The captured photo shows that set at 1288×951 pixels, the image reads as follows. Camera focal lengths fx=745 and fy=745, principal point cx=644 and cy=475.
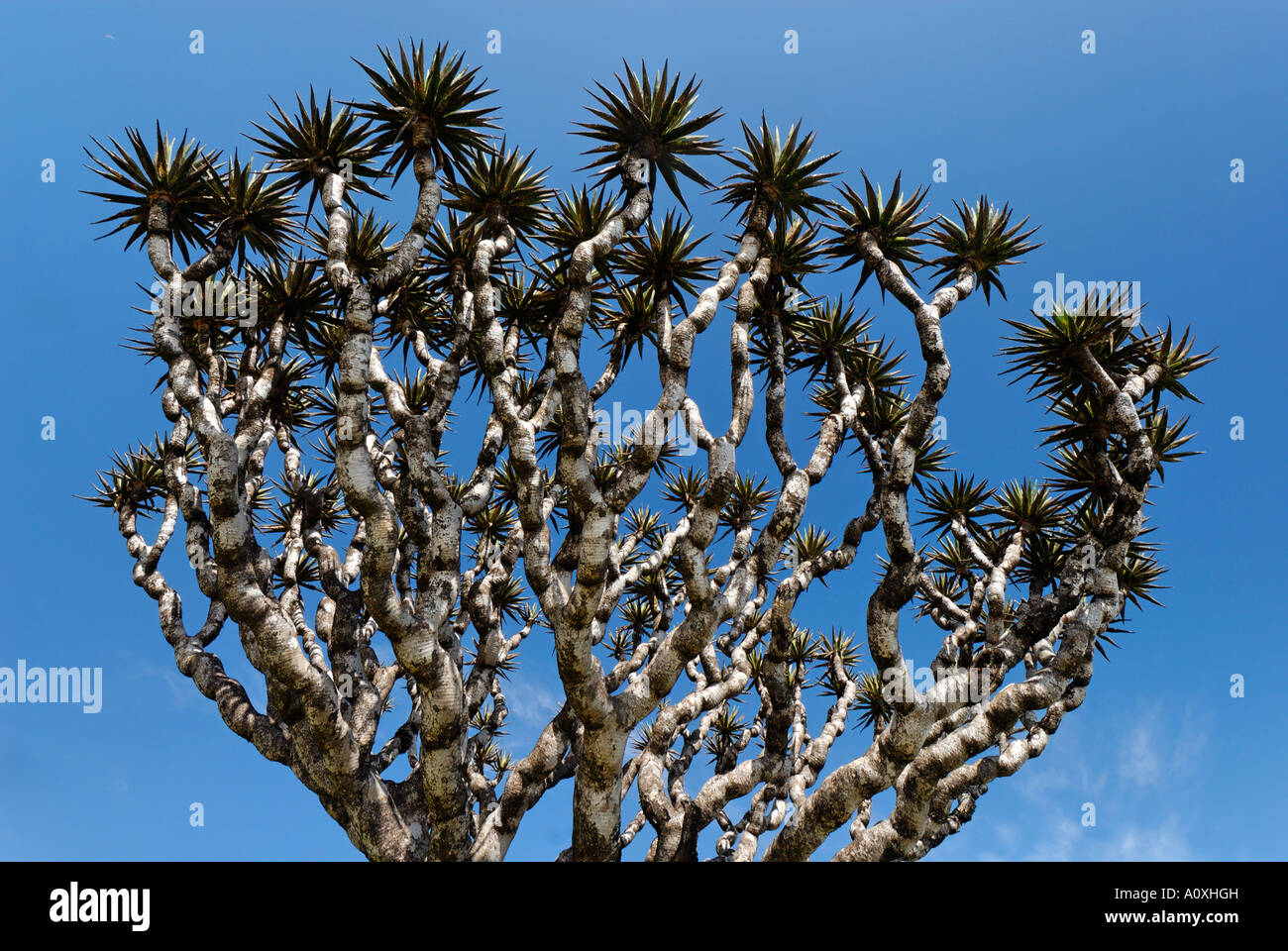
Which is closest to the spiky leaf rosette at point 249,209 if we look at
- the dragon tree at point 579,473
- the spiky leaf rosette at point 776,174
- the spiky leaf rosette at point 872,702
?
the dragon tree at point 579,473

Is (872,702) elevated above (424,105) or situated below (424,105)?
below

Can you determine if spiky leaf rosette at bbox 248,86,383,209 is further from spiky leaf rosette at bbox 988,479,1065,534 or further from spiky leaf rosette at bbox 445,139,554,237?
spiky leaf rosette at bbox 988,479,1065,534

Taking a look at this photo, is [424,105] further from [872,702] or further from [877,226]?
[872,702]

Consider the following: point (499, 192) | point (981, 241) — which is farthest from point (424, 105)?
point (981, 241)

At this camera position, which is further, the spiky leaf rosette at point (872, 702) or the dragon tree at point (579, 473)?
the spiky leaf rosette at point (872, 702)

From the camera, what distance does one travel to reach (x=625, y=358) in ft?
40.2

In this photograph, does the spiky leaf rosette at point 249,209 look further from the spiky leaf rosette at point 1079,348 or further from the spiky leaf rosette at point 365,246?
the spiky leaf rosette at point 1079,348

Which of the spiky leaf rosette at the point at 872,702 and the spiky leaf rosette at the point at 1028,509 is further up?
the spiky leaf rosette at the point at 1028,509

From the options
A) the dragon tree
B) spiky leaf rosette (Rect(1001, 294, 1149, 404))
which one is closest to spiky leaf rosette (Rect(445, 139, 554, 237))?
the dragon tree

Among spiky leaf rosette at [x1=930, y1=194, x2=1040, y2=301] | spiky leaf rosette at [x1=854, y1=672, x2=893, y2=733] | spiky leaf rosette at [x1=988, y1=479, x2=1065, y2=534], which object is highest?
spiky leaf rosette at [x1=930, y1=194, x2=1040, y2=301]

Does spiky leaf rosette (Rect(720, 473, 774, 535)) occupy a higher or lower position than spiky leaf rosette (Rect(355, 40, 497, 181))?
lower

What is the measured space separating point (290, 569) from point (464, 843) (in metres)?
5.06
